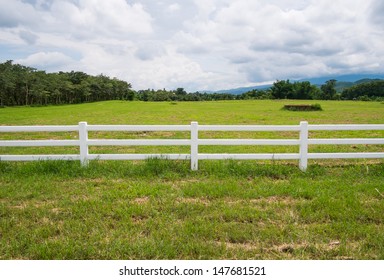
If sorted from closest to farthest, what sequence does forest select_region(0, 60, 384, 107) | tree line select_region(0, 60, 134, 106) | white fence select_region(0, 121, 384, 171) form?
1. white fence select_region(0, 121, 384, 171)
2. tree line select_region(0, 60, 134, 106)
3. forest select_region(0, 60, 384, 107)

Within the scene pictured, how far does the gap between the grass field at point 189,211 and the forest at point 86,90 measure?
235 ft

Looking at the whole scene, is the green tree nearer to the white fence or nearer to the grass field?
the white fence

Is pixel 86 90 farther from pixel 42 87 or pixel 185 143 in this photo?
pixel 185 143

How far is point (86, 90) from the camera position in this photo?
102000 millimetres

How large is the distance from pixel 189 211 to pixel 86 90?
343ft

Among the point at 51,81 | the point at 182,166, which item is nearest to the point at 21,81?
the point at 51,81

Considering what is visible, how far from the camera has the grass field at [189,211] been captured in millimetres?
4105

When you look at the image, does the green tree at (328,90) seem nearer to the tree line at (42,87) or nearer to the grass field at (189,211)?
the tree line at (42,87)

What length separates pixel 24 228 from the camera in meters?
4.71

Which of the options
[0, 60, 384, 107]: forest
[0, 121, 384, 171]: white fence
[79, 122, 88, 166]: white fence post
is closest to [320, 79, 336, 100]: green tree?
[0, 60, 384, 107]: forest

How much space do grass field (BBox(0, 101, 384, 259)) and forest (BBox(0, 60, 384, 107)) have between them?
7159 centimetres

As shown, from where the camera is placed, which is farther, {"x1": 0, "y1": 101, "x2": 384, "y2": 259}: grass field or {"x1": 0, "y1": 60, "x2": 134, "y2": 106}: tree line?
{"x1": 0, "y1": 60, "x2": 134, "y2": 106}: tree line

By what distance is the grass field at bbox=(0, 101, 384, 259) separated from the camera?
13.5 ft

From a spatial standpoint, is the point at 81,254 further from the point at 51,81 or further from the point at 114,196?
the point at 51,81
